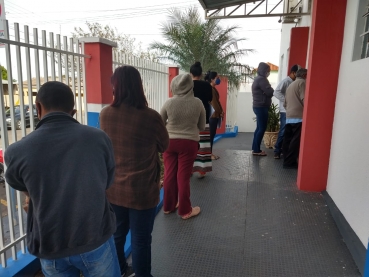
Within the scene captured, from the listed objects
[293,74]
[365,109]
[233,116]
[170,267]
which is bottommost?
[170,267]

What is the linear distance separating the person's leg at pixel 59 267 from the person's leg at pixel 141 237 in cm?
61

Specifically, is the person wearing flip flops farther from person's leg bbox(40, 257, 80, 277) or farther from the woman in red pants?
person's leg bbox(40, 257, 80, 277)

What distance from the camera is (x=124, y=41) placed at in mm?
17203

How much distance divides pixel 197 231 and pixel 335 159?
181 centimetres

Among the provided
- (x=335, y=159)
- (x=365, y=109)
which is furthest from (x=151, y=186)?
(x=335, y=159)

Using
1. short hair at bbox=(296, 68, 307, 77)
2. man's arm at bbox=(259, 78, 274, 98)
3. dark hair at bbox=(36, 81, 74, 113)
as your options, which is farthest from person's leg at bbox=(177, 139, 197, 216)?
man's arm at bbox=(259, 78, 274, 98)

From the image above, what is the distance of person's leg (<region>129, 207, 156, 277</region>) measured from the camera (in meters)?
2.04

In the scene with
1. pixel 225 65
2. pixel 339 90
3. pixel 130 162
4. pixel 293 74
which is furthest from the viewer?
pixel 225 65

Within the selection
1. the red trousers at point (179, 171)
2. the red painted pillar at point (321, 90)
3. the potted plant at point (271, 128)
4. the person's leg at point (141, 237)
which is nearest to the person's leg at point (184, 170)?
the red trousers at point (179, 171)

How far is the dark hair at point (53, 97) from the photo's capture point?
1335 millimetres

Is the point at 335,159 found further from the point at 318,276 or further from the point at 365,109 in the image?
the point at 318,276

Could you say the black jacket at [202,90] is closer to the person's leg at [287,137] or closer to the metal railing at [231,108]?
the person's leg at [287,137]

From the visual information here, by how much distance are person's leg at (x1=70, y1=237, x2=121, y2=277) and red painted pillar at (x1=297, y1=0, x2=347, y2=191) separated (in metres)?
3.00

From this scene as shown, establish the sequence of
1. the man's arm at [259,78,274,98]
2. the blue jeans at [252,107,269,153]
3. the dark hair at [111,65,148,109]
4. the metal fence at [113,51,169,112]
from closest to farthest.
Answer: the dark hair at [111,65,148,109], the metal fence at [113,51,169,112], the man's arm at [259,78,274,98], the blue jeans at [252,107,269,153]
